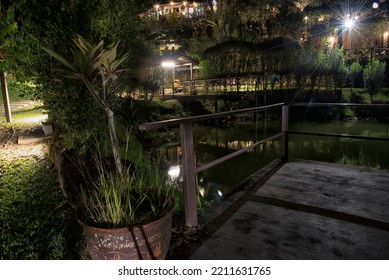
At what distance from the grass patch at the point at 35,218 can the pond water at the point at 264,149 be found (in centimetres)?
279

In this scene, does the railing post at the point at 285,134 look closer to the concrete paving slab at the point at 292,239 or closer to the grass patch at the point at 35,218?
the concrete paving slab at the point at 292,239

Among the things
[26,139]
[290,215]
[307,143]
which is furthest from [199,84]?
[290,215]

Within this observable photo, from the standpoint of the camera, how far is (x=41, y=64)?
4160 mm

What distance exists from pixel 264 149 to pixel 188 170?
28.8 feet

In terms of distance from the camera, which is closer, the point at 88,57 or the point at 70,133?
the point at 88,57

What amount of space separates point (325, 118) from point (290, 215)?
15588 millimetres

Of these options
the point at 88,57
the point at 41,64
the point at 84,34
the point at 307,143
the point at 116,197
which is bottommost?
the point at 307,143

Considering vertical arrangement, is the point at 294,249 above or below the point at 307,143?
above

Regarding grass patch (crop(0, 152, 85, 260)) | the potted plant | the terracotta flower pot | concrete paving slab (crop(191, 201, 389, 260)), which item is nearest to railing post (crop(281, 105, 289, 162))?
concrete paving slab (crop(191, 201, 389, 260))

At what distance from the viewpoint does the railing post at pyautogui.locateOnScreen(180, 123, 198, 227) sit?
8.05ft

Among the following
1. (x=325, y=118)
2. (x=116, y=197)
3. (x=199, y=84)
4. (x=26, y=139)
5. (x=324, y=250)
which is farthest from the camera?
(x=199, y=84)

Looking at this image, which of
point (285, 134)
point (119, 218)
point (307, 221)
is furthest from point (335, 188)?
point (119, 218)

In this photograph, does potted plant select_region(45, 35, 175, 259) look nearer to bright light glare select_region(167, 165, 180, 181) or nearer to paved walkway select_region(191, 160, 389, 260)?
paved walkway select_region(191, 160, 389, 260)

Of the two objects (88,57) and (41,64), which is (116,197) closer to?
(88,57)
